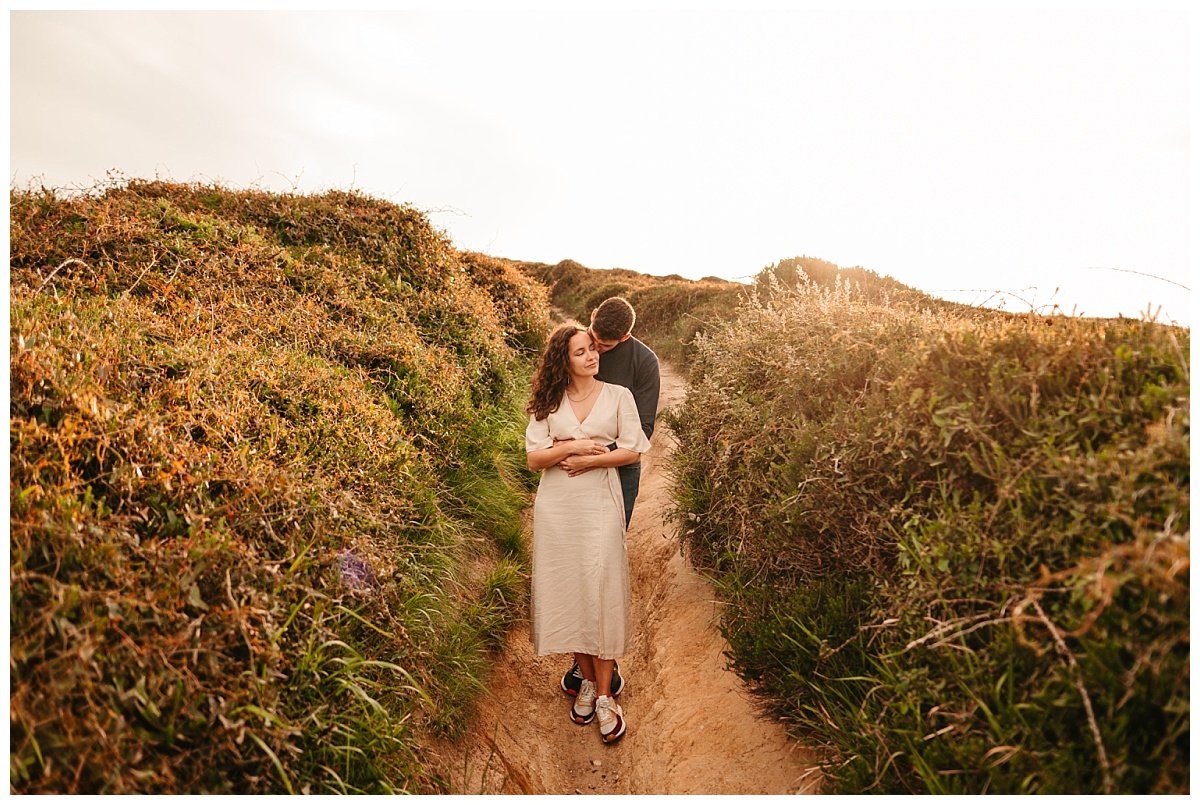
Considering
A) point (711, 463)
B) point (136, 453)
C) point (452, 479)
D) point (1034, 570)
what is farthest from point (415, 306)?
point (1034, 570)

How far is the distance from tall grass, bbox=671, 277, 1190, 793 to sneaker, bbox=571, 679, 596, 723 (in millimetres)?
1176

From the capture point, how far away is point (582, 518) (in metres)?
4.28

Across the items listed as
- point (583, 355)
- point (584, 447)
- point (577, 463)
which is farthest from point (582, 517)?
point (583, 355)

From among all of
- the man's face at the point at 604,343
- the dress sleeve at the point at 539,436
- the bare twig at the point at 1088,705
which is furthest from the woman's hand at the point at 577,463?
the bare twig at the point at 1088,705

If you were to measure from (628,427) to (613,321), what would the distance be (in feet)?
3.03

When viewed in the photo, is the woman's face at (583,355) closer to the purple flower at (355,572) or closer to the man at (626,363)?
the man at (626,363)

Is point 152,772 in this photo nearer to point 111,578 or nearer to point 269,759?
point 269,759

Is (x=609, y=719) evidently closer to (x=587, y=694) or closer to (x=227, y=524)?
(x=587, y=694)

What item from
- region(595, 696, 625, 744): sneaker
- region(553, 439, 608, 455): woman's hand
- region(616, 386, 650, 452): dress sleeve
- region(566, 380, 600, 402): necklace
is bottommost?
region(595, 696, 625, 744): sneaker

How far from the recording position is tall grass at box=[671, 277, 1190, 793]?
1894 mm

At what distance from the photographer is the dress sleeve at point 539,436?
4.38 m

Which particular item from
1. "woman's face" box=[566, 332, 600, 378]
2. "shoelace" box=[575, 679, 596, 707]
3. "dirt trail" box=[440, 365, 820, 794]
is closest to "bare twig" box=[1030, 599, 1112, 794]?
"dirt trail" box=[440, 365, 820, 794]

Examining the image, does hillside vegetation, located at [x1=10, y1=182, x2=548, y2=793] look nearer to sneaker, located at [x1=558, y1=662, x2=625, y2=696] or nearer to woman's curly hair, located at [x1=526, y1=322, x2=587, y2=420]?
sneaker, located at [x1=558, y1=662, x2=625, y2=696]

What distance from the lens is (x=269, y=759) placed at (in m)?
2.43
